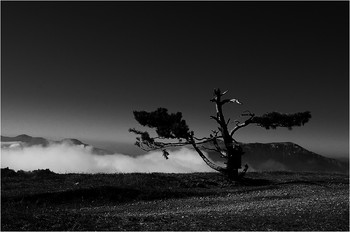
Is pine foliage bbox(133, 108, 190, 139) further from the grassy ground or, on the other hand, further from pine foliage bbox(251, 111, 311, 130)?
pine foliage bbox(251, 111, 311, 130)

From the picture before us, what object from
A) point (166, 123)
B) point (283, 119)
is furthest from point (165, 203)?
point (283, 119)

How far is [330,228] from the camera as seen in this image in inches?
621

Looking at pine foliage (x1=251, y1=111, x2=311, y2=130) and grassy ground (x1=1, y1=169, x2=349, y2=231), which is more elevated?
pine foliage (x1=251, y1=111, x2=311, y2=130)

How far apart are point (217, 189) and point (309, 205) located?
43.9ft

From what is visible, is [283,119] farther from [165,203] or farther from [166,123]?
[165,203]

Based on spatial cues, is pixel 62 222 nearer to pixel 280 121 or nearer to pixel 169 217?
pixel 169 217

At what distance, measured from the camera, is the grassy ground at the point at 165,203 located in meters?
16.4

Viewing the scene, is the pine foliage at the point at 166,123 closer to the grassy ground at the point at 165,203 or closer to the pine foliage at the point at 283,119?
the grassy ground at the point at 165,203

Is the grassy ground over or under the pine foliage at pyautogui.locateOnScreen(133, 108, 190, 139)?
under

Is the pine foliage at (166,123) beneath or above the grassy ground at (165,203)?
above

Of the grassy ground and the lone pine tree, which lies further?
the lone pine tree

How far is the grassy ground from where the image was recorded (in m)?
16.4

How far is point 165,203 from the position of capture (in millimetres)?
25672

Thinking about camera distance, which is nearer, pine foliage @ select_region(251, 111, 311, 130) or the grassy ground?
the grassy ground
